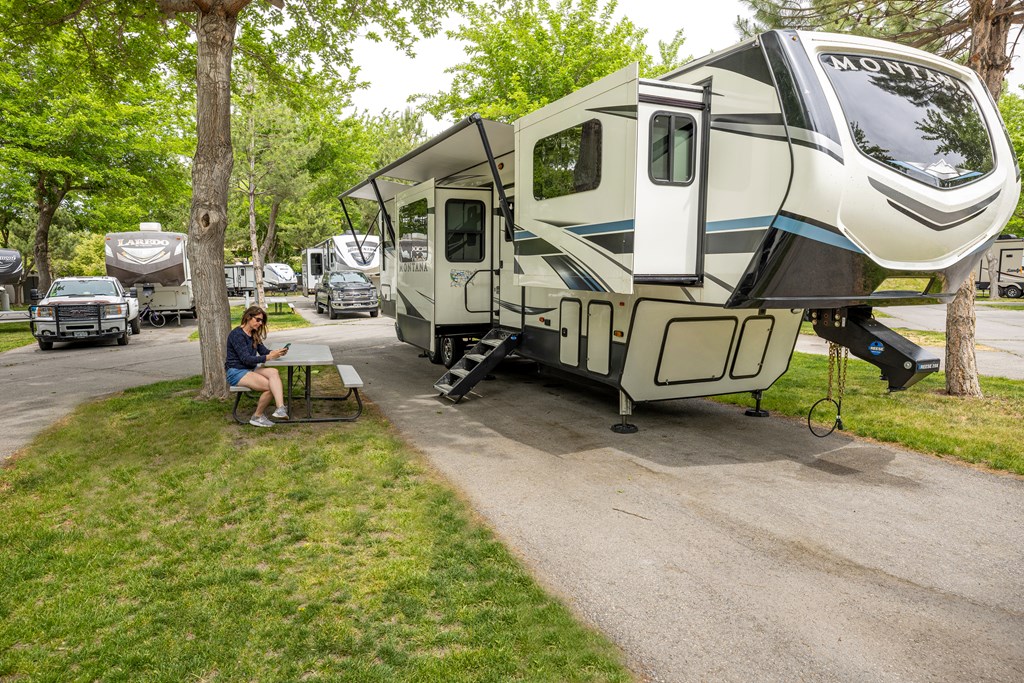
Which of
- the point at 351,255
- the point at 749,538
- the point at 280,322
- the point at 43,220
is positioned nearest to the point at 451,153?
the point at 749,538

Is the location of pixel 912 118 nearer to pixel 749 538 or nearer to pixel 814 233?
pixel 814 233

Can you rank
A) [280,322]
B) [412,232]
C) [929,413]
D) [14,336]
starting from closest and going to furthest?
[929,413] < [412,232] < [14,336] < [280,322]

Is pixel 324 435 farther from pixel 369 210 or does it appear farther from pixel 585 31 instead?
pixel 369 210

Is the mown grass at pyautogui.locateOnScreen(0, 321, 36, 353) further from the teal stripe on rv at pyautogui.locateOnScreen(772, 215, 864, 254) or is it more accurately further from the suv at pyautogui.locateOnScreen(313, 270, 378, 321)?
the teal stripe on rv at pyautogui.locateOnScreen(772, 215, 864, 254)

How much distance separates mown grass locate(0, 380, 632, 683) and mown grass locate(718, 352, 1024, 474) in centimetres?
457

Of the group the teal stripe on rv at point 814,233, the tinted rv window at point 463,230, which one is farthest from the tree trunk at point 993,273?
the teal stripe on rv at point 814,233

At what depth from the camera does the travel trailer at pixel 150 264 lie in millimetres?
18125

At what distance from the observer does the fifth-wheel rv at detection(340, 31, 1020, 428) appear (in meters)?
4.87

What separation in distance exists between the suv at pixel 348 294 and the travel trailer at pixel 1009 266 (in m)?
26.4

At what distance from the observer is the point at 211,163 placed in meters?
7.65

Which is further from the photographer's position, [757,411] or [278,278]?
A: [278,278]

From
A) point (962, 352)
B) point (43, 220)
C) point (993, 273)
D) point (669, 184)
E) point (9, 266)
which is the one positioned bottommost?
point (962, 352)

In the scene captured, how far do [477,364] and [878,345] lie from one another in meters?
4.65

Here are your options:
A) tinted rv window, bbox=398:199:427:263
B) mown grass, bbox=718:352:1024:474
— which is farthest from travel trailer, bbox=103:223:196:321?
mown grass, bbox=718:352:1024:474
